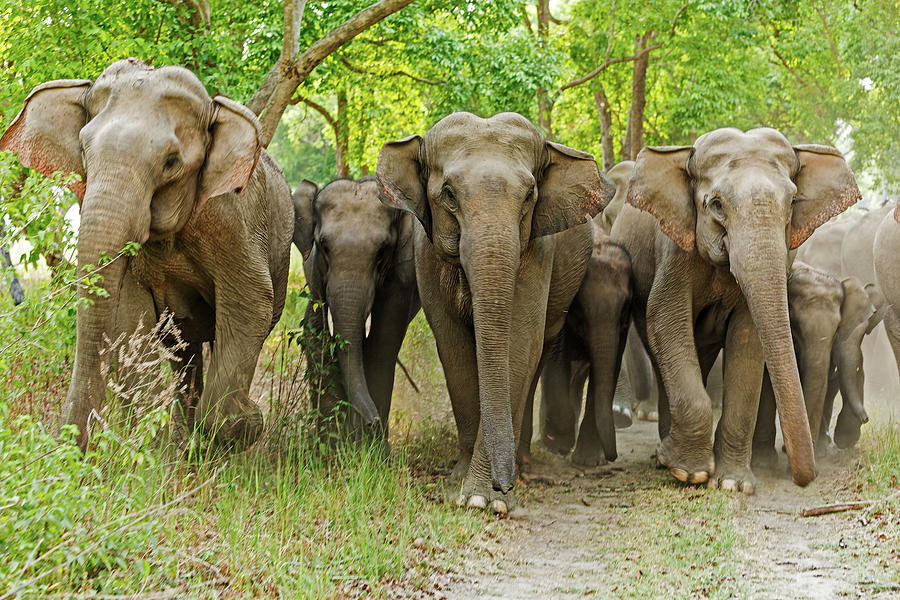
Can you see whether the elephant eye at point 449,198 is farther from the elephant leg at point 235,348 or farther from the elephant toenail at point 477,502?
the elephant toenail at point 477,502

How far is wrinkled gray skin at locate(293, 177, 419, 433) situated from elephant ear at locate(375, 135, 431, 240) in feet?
3.02

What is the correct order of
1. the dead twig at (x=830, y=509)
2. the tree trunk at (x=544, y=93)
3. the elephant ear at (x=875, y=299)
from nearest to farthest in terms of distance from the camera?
1. the dead twig at (x=830, y=509)
2. the elephant ear at (x=875, y=299)
3. the tree trunk at (x=544, y=93)

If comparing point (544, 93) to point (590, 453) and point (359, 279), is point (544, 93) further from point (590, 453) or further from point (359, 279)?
point (359, 279)

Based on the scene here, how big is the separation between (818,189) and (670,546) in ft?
9.60

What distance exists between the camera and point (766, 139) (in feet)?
24.8

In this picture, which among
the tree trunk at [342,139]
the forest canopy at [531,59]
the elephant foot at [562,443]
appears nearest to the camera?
the elephant foot at [562,443]

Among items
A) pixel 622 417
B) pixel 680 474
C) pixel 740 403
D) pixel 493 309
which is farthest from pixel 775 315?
pixel 622 417

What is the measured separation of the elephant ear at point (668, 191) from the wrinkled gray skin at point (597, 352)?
1172 mm

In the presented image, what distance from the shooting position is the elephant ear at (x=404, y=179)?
7.16 metres

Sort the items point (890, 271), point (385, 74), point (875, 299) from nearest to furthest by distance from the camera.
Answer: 1. point (890, 271)
2. point (875, 299)
3. point (385, 74)

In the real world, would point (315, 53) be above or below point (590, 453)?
above

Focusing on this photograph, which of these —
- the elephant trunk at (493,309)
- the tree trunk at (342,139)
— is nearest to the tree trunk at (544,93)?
the tree trunk at (342,139)

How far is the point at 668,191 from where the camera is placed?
7.78 meters

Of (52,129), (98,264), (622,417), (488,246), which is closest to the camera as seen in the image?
(98,264)
